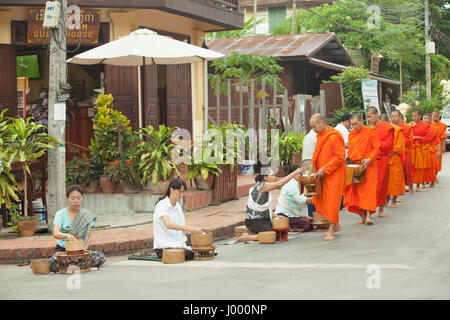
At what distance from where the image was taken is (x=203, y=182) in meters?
12.4

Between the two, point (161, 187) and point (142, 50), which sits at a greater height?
point (142, 50)

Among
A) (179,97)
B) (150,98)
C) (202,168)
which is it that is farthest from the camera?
(179,97)

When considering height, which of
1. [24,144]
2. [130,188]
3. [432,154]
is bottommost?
[130,188]

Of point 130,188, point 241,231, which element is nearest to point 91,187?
point 130,188

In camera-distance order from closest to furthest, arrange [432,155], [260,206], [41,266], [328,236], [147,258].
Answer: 1. [41,266]
2. [147,258]
3. [260,206]
4. [328,236]
5. [432,155]

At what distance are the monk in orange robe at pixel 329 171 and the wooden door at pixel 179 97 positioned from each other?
642 cm

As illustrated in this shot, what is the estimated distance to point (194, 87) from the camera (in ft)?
55.9

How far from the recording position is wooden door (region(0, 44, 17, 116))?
13461 millimetres

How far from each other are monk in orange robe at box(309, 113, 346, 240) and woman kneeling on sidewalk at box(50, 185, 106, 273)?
3.36m

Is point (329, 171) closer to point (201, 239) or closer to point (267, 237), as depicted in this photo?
point (267, 237)

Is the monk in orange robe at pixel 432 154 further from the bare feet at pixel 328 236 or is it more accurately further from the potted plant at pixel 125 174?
the potted plant at pixel 125 174

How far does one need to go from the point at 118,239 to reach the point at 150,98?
567cm
